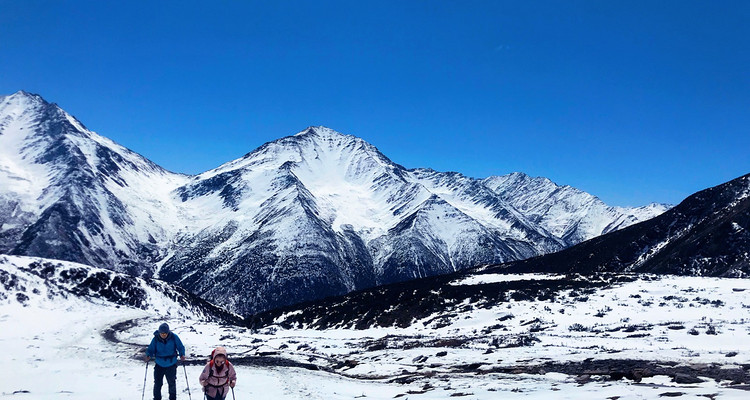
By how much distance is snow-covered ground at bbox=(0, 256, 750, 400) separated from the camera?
67.2ft

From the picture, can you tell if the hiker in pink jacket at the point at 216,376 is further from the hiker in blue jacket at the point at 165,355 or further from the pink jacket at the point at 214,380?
the hiker in blue jacket at the point at 165,355

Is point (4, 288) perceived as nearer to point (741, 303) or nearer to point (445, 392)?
point (445, 392)

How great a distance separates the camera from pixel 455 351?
35.0 m

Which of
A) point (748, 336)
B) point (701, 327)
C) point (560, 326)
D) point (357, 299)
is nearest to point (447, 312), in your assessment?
point (560, 326)

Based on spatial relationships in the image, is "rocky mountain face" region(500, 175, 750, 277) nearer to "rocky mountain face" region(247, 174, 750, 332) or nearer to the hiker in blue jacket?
"rocky mountain face" region(247, 174, 750, 332)

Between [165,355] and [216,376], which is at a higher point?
[165,355]

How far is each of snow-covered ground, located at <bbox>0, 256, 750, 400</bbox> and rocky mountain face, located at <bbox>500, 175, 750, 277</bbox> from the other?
3103 cm

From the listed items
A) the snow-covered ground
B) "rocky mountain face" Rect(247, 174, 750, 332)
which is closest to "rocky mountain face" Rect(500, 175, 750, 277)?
"rocky mountain face" Rect(247, 174, 750, 332)

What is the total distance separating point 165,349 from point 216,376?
385cm

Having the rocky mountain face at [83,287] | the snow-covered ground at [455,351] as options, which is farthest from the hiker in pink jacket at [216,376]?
the rocky mountain face at [83,287]

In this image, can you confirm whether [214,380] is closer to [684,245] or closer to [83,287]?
[83,287]

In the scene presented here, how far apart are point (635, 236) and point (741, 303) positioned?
3346 inches

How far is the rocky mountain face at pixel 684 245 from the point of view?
94.4 m

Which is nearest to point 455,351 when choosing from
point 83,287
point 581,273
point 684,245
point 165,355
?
point 165,355
